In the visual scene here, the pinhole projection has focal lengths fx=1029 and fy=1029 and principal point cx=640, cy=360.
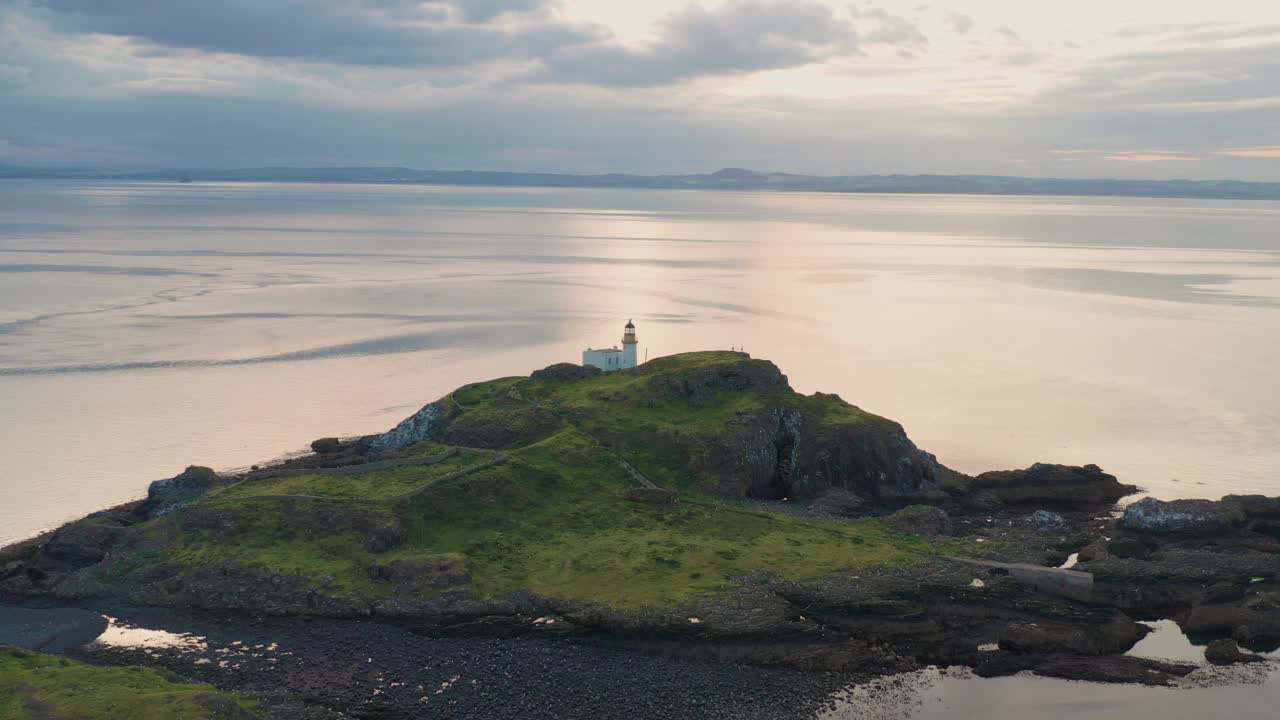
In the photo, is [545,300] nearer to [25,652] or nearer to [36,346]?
[36,346]

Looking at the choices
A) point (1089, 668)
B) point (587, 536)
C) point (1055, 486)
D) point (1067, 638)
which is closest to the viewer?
point (1089, 668)

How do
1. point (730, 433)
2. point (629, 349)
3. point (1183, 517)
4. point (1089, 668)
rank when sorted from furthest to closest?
1. point (629, 349)
2. point (730, 433)
3. point (1183, 517)
4. point (1089, 668)

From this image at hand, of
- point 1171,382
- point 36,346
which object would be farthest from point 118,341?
point 1171,382

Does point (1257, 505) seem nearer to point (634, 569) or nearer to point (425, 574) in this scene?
point (634, 569)

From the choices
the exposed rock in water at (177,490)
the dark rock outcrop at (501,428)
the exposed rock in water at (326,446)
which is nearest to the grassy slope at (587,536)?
the dark rock outcrop at (501,428)

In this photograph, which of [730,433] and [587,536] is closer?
[587,536]

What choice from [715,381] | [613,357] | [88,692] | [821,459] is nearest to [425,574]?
[88,692]

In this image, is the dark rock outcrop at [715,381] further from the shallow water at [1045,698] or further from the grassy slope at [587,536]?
the shallow water at [1045,698]
